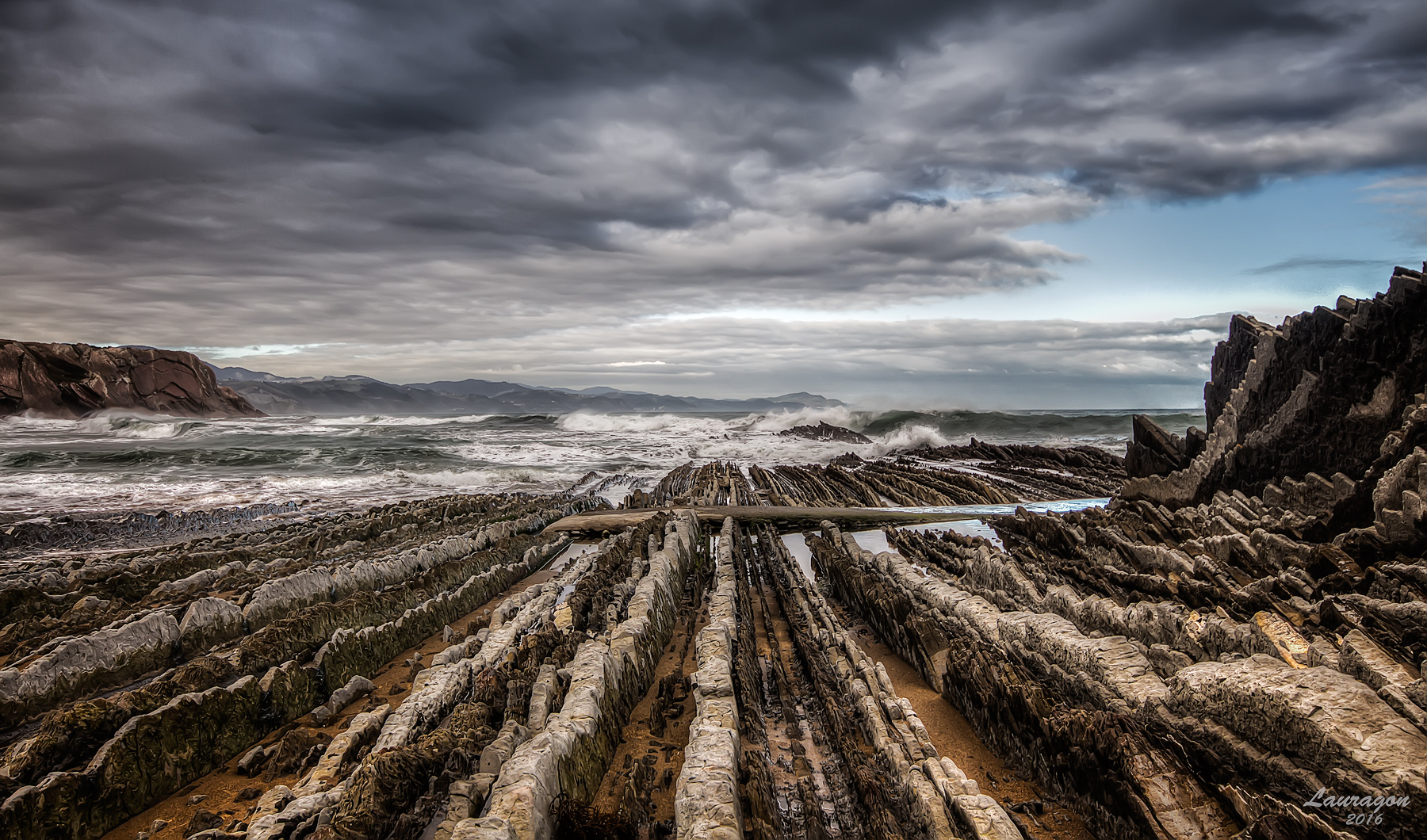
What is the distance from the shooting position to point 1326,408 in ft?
23.1

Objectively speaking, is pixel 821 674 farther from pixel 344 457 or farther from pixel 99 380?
A: pixel 99 380

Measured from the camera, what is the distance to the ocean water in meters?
18.0

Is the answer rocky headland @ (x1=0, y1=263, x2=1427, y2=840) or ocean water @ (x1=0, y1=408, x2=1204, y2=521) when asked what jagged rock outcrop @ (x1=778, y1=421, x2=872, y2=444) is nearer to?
ocean water @ (x1=0, y1=408, x2=1204, y2=521)

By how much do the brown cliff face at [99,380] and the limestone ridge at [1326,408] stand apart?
72.1 meters

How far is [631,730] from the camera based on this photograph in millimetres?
4141

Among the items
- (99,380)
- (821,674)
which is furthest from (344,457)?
(99,380)

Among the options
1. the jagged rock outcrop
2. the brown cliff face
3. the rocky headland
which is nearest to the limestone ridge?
the rocky headland

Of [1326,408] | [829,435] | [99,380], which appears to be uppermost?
[99,380]

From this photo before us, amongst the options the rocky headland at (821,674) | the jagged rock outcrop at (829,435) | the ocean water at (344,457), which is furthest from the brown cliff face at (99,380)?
the rocky headland at (821,674)

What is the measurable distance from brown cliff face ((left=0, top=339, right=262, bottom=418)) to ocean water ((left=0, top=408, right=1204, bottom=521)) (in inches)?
104

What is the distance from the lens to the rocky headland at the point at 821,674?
2.80m

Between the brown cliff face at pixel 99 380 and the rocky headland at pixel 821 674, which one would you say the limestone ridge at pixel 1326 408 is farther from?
the brown cliff face at pixel 99 380

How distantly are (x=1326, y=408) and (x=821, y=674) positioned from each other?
6.87 metres

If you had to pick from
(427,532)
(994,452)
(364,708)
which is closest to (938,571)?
(364,708)
